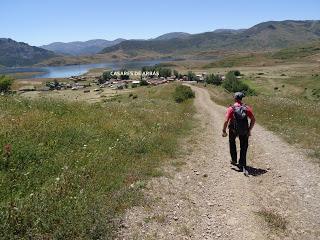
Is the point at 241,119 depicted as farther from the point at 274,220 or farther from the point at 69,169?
the point at 69,169

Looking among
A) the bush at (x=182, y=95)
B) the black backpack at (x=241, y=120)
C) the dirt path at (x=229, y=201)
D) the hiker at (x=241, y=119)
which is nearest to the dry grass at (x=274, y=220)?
the dirt path at (x=229, y=201)

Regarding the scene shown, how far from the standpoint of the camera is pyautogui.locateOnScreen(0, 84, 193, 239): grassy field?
351 inches

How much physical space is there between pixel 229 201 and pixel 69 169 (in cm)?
476

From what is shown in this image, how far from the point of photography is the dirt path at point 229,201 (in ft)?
31.9

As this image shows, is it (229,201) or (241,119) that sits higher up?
(241,119)

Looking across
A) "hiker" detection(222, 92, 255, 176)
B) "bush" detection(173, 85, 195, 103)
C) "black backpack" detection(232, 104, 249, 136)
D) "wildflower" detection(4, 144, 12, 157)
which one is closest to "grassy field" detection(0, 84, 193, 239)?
"wildflower" detection(4, 144, 12, 157)

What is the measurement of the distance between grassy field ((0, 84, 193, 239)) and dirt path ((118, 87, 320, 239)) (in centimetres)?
67

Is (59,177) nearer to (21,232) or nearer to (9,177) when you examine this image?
(9,177)

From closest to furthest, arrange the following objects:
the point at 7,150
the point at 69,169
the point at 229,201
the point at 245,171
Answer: the point at 7,150
the point at 229,201
the point at 69,169
the point at 245,171

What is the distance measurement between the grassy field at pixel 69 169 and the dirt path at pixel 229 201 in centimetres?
67

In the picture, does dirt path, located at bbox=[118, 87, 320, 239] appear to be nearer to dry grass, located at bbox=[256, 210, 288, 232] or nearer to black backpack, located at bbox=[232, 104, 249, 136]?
dry grass, located at bbox=[256, 210, 288, 232]

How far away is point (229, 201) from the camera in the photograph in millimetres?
11727

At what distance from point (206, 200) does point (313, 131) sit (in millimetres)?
13332

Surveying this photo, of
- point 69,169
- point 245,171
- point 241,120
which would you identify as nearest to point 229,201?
point 245,171
